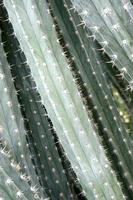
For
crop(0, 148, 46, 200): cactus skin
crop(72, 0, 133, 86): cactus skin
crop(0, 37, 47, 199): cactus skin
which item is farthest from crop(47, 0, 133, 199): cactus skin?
crop(0, 148, 46, 200): cactus skin

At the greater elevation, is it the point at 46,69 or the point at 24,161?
the point at 46,69

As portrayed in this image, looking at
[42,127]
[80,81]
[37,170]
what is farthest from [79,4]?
[37,170]

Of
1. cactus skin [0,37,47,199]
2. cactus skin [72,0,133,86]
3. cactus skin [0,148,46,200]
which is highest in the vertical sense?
cactus skin [72,0,133,86]

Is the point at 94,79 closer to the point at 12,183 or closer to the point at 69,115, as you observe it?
the point at 69,115

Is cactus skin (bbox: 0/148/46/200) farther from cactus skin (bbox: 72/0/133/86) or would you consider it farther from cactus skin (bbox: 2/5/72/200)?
cactus skin (bbox: 72/0/133/86)

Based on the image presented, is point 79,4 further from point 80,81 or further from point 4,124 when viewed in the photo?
point 4,124

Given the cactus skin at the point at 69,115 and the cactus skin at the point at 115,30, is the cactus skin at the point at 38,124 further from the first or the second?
the cactus skin at the point at 115,30

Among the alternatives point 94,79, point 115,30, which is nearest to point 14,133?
point 94,79
